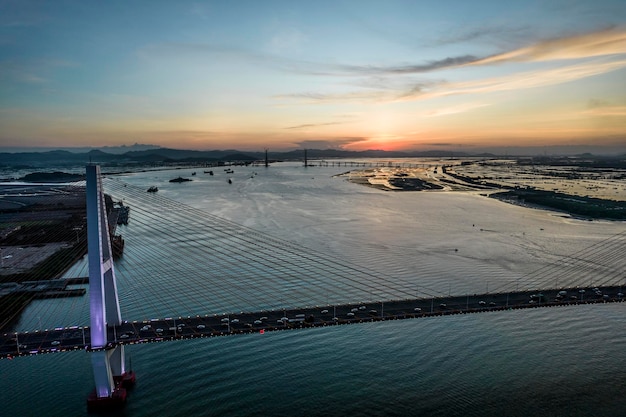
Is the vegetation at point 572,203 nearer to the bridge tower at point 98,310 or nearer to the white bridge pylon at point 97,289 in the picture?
the bridge tower at point 98,310

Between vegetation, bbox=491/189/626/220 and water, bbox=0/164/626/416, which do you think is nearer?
water, bbox=0/164/626/416

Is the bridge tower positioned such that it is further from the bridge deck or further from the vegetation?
the vegetation

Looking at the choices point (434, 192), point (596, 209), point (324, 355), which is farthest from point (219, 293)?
point (434, 192)

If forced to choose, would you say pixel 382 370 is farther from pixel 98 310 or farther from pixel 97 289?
pixel 97 289

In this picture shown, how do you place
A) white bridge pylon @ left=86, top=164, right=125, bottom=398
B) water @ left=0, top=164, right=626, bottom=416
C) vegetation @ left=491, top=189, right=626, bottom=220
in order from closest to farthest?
white bridge pylon @ left=86, top=164, right=125, bottom=398 → water @ left=0, top=164, right=626, bottom=416 → vegetation @ left=491, top=189, right=626, bottom=220

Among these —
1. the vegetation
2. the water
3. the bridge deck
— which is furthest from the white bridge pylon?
the vegetation

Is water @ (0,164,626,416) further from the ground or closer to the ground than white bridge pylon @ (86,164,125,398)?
closer to the ground

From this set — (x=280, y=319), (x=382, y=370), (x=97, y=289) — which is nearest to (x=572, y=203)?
(x=382, y=370)

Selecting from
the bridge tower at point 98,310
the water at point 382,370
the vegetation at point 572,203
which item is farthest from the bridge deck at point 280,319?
the vegetation at point 572,203
